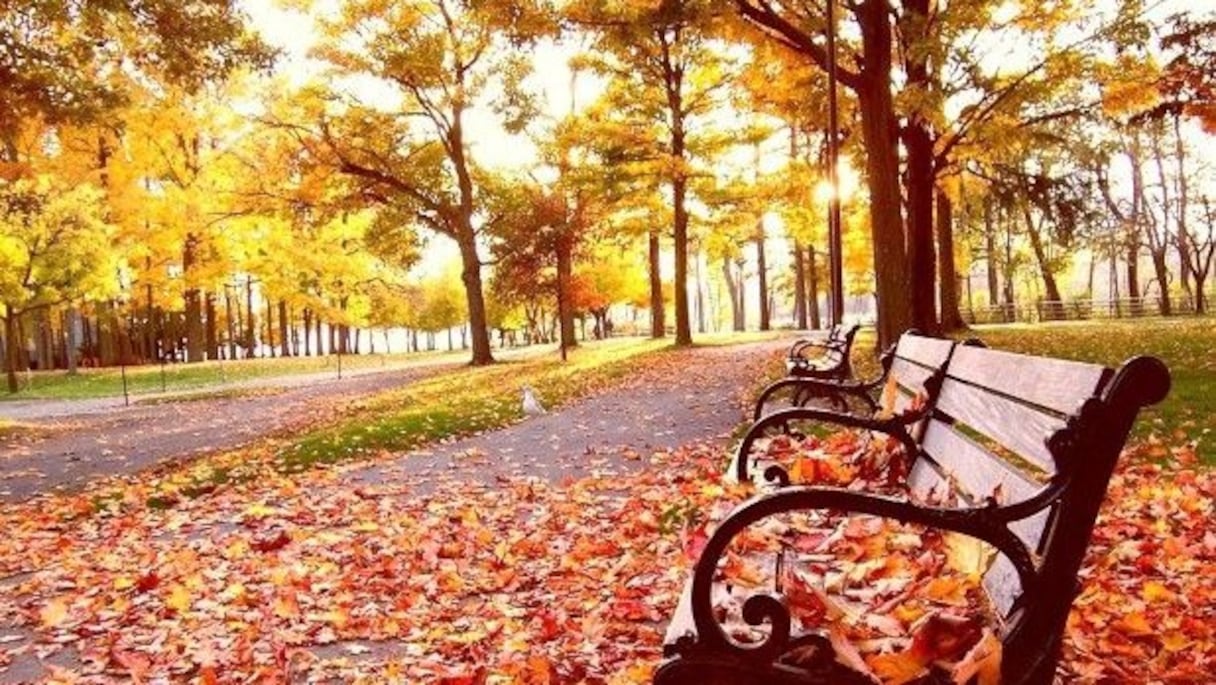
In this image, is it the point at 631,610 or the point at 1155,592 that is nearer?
the point at 1155,592

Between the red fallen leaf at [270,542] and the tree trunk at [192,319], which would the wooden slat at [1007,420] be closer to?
the red fallen leaf at [270,542]

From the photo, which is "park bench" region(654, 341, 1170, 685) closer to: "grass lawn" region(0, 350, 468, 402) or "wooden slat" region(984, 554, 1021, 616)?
"wooden slat" region(984, 554, 1021, 616)

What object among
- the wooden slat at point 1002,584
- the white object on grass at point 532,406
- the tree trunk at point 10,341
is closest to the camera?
the wooden slat at point 1002,584

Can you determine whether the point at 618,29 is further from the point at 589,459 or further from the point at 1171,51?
the point at 1171,51

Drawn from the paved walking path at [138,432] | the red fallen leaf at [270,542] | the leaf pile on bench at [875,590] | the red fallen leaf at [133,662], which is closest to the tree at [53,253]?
the paved walking path at [138,432]

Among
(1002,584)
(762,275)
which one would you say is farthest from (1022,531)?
(762,275)

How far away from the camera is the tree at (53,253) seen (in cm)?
2497

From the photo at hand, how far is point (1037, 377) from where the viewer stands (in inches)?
99.5

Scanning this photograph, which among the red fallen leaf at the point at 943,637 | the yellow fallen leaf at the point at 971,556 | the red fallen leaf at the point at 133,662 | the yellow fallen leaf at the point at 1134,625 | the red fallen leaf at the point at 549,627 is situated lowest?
the red fallen leaf at the point at 133,662

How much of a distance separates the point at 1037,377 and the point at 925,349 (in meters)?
2.01

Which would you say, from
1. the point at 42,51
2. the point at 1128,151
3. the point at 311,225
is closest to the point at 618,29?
the point at 42,51

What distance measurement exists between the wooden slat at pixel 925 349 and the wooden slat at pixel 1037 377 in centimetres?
54

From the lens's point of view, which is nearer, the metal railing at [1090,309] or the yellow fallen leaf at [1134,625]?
the yellow fallen leaf at [1134,625]

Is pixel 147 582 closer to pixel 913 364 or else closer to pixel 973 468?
pixel 913 364
